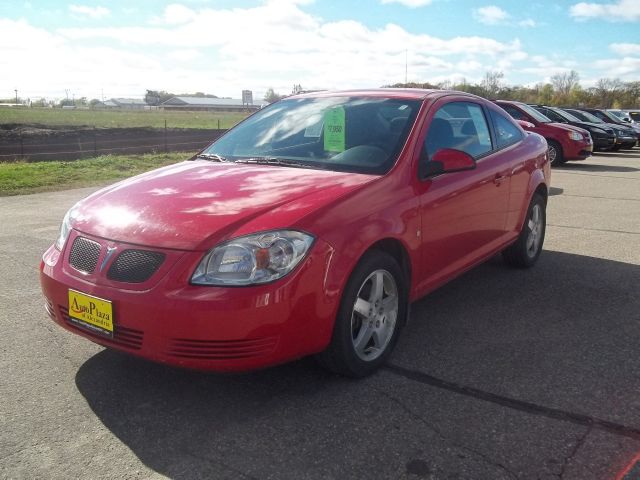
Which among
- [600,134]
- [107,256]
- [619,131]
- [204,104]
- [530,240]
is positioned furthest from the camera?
[204,104]

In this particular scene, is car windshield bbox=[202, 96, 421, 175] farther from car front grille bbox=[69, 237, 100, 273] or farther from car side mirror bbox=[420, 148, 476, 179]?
car front grille bbox=[69, 237, 100, 273]

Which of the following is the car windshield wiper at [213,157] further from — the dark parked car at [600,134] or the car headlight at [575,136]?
the dark parked car at [600,134]

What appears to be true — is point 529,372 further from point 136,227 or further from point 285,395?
point 136,227

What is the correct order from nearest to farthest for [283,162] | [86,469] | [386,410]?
[86,469] < [386,410] < [283,162]

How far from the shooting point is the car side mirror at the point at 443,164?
3.81 meters

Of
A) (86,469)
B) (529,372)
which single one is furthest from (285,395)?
(529,372)

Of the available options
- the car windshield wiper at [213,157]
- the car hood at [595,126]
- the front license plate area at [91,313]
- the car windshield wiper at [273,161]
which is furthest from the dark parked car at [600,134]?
the front license plate area at [91,313]

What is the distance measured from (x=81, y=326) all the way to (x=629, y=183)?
1261 centimetres

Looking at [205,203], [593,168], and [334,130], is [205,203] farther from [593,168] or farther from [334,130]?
[593,168]

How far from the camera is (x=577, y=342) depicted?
13.0ft

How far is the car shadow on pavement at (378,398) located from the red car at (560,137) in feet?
39.6

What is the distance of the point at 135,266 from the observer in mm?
2932

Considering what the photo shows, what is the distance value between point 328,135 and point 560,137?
43.5 ft

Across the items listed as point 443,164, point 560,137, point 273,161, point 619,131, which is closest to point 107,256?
point 273,161
